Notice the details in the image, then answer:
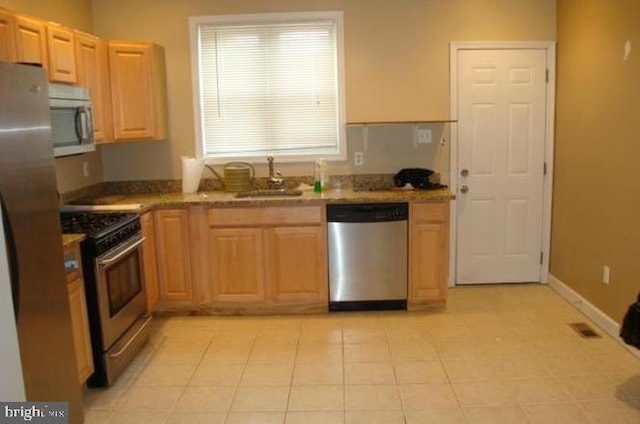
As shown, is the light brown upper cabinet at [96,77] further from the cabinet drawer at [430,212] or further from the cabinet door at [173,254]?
the cabinet drawer at [430,212]

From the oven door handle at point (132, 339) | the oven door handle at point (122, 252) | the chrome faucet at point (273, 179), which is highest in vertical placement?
the chrome faucet at point (273, 179)

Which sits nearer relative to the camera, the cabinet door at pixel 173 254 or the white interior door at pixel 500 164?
the cabinet door at pixel 173 254

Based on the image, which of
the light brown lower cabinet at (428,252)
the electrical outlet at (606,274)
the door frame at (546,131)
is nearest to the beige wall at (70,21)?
the light brown lower cabinet at (428,252)

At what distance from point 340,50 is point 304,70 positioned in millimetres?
334

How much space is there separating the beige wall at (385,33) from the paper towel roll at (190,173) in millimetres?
410

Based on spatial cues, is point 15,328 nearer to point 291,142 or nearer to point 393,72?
point 291,142

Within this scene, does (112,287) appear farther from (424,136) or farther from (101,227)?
(424,136)

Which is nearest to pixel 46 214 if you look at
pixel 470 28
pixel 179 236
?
pixel 179 236

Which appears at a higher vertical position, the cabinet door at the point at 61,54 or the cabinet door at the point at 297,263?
the cabinet door at the point at 61,54

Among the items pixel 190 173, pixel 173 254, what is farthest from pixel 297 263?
pixel 190 173

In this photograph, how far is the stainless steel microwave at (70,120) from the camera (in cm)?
284

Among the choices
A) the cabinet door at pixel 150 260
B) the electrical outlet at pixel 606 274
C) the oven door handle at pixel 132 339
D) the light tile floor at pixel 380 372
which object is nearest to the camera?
the light tile floor at pixel 380 372

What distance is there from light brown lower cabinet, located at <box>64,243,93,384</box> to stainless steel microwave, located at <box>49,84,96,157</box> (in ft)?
1.81

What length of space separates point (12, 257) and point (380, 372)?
2.02 meters
